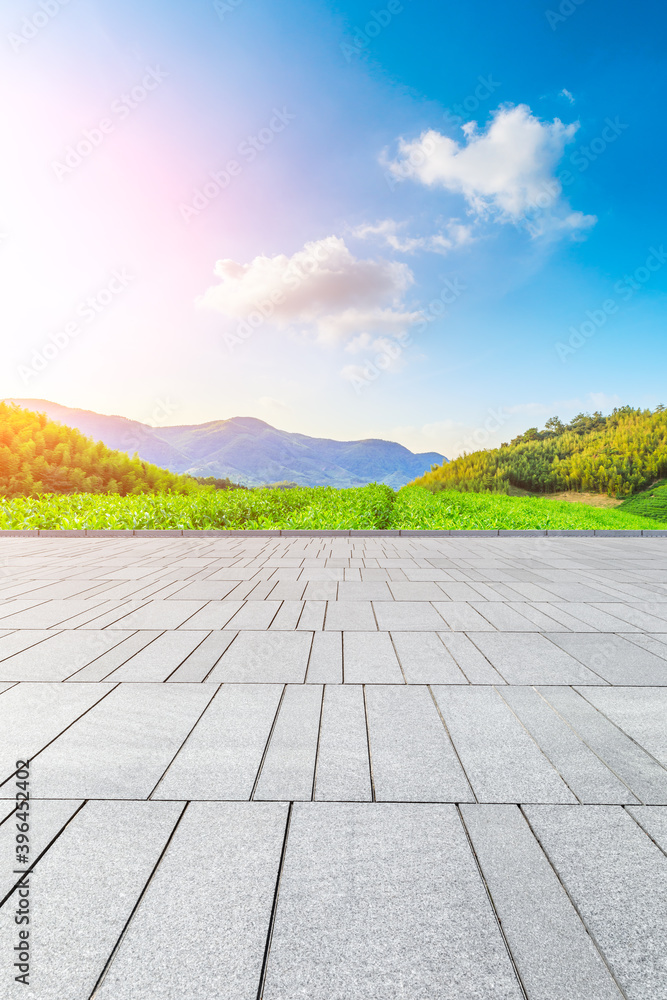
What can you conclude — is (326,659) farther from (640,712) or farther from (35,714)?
(640,712)

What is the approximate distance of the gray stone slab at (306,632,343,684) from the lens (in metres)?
3.15

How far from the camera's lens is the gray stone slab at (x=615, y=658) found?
128 inches

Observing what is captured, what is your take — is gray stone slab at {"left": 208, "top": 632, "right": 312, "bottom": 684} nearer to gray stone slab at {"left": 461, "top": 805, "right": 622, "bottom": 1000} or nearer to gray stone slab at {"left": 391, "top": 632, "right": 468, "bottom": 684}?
gray stone slab at {"left": 391, "top": 632, "right": 468, "bottom": 684}

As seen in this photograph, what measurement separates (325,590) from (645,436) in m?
18.9

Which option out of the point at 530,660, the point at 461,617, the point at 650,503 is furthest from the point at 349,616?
the point at 650,503

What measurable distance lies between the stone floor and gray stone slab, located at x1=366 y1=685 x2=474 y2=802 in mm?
12

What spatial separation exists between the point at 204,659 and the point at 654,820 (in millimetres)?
2612

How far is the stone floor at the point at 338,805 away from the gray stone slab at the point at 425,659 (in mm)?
22

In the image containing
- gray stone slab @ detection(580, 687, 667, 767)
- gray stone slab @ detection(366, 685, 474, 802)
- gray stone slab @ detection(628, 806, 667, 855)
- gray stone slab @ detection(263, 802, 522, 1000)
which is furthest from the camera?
gray stone slab @ detection(580, 687, 667, 767)

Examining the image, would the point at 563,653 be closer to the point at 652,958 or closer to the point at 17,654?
the point at 652,958

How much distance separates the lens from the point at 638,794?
6.81 feet

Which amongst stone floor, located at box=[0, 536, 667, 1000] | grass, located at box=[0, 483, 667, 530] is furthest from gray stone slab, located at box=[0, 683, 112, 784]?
grass, located at box=[0, 483, 667, 530]

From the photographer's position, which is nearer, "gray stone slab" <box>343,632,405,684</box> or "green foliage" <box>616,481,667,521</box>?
"gray stone slab" <box>343,632,405,684</box>

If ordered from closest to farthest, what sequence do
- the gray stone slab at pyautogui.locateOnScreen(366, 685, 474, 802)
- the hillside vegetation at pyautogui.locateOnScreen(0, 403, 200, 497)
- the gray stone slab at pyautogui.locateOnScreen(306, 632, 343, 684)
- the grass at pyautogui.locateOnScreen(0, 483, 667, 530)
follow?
the gray stone slab at pyautogui.locateOnScreen(366, 685, 474, 802) → the gray stone slab at pyautogui.locateOnScreen(306, 632, 343, 684) → the grass at pyautogui.locateOnScreen(0, 483, 667, 530) → the hillside vegetation at pyautogui.locateOnScreen(0, 403, 200, 497)
